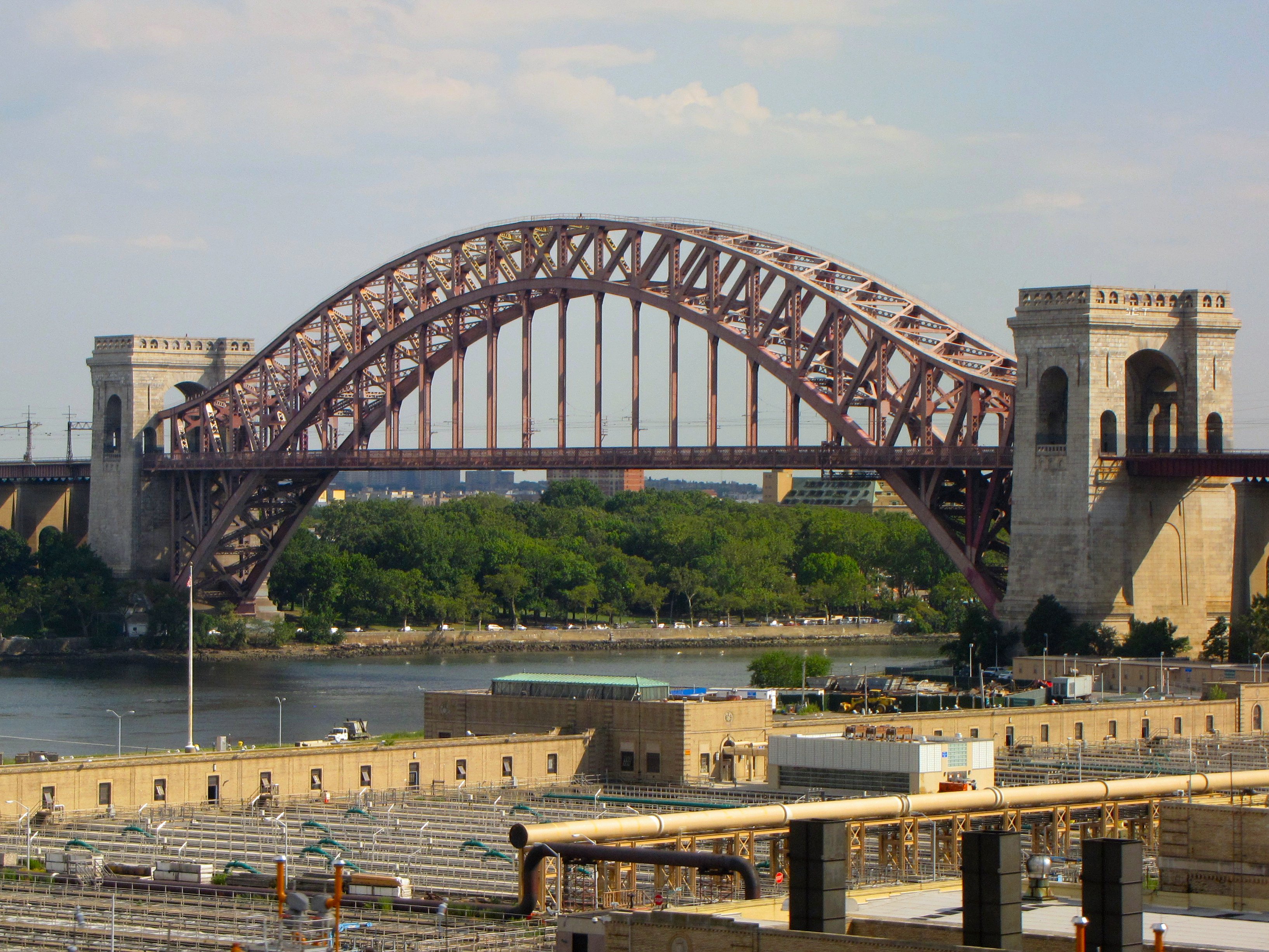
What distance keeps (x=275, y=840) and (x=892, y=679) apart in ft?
133

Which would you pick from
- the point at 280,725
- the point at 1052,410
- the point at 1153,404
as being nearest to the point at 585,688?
the point at 280,725

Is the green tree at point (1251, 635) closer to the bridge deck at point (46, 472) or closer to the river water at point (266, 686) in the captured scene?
the river water at point (266, 686)

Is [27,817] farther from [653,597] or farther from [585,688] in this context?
[653,597]

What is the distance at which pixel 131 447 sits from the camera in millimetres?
123938

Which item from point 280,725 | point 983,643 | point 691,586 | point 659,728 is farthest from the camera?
point 691,586

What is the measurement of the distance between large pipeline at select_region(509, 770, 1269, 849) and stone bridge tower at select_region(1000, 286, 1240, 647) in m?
40.1

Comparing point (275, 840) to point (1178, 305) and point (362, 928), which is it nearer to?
point (362, 928)

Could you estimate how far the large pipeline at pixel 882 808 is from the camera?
33500mm

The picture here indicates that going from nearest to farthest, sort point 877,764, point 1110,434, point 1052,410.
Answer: point 877,764 → point 1110,434 → point 1052,410

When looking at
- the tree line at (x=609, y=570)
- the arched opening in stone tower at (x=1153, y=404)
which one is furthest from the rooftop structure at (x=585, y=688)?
the tree line at (x=609, y=570)

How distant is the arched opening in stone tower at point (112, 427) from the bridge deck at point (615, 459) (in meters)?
2.74

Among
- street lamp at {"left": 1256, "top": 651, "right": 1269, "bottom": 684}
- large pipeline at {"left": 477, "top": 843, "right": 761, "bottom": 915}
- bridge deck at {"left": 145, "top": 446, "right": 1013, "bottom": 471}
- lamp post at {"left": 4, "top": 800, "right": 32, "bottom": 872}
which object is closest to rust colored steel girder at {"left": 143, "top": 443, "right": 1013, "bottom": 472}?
bridge deck at {"left": 145, "top": 446, "right": 1013, "bottom": 471}

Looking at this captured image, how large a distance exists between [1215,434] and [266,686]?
4209 centimetres

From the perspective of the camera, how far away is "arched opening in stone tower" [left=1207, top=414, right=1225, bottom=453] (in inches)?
3150
